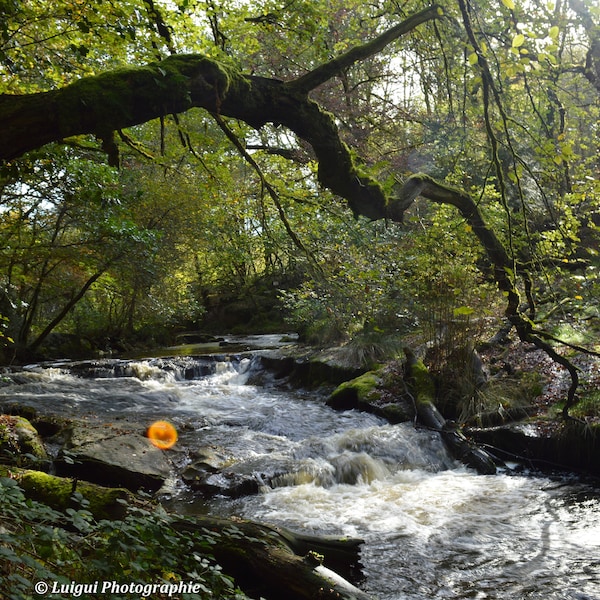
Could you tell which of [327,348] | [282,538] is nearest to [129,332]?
[327,348]

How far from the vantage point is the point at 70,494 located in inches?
163

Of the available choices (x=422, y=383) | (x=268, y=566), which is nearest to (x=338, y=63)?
(x=268, y=566)

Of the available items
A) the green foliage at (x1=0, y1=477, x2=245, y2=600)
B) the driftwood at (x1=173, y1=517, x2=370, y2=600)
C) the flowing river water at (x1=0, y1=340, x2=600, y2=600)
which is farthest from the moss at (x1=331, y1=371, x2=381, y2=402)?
the green foliage at (x1=0, y1=477, x2=245, y2=600)

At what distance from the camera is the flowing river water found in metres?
4.41

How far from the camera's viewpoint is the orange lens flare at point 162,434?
7.78 metres

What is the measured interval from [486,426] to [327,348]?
22.5 ft

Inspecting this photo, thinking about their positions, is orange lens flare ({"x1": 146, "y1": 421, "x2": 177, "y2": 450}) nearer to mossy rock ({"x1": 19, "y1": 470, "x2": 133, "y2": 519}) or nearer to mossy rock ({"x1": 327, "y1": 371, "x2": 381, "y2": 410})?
mossy rock ({"x1": 19, "y1": 470, "x2": 133, "y2": 519})

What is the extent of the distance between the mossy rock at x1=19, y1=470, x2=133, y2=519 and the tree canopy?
6.68 feet

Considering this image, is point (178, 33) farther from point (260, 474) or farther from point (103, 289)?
point (103, 289)

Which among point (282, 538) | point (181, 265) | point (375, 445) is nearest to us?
point (282, 538)

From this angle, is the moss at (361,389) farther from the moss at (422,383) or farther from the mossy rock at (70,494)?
the mossy rock at (70,494)

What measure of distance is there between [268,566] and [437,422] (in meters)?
5.49

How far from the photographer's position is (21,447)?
20.5 ft

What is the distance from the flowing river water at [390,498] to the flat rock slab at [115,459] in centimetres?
39
